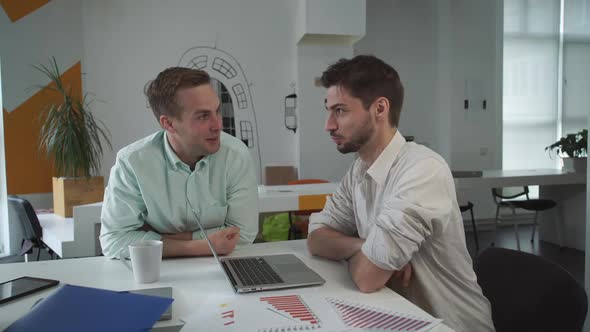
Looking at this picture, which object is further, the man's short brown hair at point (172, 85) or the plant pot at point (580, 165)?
the plant pot at point (580, 165)

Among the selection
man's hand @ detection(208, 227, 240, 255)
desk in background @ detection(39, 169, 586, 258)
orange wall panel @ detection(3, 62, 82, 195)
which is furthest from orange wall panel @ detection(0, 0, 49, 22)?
man's hand @ detection(208, 227, 240, 255)

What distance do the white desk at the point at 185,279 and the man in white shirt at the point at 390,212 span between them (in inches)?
2.0

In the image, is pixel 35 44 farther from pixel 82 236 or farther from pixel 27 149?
pixel 82 236

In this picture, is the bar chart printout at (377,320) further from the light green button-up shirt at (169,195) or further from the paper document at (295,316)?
the light green button-up shirt at (169,195)

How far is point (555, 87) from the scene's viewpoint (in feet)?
21.0

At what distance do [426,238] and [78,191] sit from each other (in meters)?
2.77

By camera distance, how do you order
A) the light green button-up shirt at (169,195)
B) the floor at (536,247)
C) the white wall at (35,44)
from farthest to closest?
1. the white wall at (35,44)
2. the floor at (536,247)
3. the light green button-up shirt at (169,195)

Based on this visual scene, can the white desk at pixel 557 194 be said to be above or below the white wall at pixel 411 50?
below

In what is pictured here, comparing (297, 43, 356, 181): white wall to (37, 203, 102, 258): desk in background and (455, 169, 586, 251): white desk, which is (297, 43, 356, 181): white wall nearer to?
(455, 169, 586, 251): white desk

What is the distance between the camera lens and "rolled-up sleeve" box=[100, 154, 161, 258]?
1492mm

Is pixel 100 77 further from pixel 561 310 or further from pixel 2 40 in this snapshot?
pixel 561 310

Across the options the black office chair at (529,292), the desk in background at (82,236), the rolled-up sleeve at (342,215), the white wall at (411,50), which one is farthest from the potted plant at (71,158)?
the white wall at (411,50)

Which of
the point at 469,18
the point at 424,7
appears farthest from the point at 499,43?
the point at 424,7

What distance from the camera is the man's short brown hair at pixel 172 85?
5.25 ft
